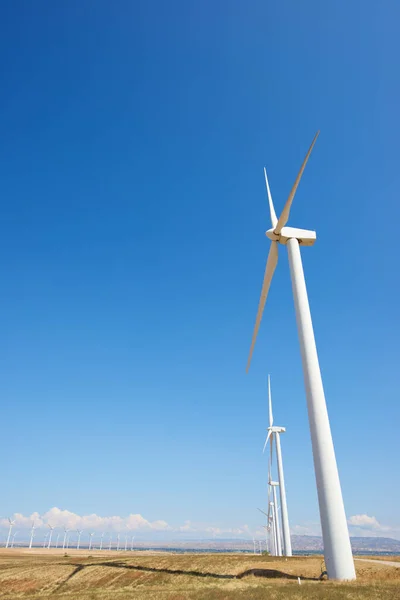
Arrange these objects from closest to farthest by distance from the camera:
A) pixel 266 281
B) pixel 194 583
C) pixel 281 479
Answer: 1. pixel 194 583
2. pixel 266 281
3. pixel 281 479

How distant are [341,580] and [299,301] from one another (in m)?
20.5

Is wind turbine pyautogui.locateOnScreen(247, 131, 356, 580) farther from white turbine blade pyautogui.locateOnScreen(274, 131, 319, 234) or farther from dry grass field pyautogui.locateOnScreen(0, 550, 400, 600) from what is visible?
dry grass field pyautogui.locateOnScreen(0, 550, 400, 600)

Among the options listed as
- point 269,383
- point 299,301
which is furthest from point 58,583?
point 269,383

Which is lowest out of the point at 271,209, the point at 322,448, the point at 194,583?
the point at 194,583

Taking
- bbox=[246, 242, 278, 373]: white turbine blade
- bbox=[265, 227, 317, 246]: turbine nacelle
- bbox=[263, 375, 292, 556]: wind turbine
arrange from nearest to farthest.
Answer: bbox=[265, 227, 317, 246]: turbine nacelle → bbox=[246, 242, 278, 373]: white turbine blade → bbox=[263, 375, 292, 556]: wind turbine

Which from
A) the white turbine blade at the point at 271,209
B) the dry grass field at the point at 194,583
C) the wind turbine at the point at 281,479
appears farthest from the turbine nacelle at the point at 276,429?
the white turbine blade at the point at 271,209

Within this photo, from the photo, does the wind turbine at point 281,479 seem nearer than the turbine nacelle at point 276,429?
Yes

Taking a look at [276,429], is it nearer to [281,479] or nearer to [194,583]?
[281,479]

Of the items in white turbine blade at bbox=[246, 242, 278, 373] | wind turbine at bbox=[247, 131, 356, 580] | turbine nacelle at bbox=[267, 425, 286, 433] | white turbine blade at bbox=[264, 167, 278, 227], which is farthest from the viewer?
turbine nacelle at bbox=[267, 425, 286, 433]

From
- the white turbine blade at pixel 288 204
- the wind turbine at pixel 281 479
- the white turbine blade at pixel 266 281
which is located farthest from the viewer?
the wind turbine at pixel 281 479

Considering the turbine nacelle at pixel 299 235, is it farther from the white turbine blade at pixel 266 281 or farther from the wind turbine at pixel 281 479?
the wind turbine at pixel 281 479

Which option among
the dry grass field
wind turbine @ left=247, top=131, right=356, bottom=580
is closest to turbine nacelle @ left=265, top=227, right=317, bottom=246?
A: wind turbine @ left=247, top=131, right=356, bottom=580

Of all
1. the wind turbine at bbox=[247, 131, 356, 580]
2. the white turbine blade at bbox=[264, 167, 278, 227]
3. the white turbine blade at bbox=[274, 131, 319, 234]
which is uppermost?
the white turbine blade at bbox=[264, 167, 278, 227]

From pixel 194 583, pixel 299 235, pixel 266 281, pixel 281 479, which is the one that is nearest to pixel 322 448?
pixel 194 583
